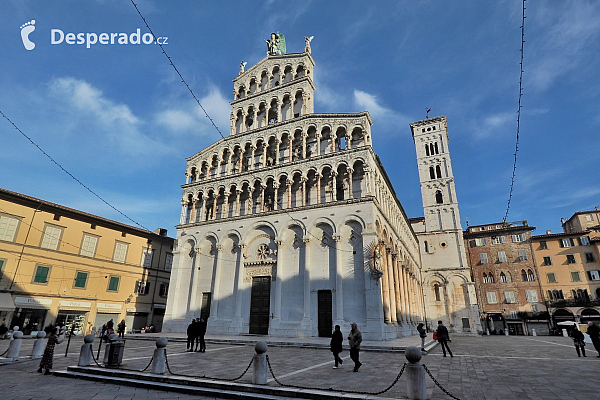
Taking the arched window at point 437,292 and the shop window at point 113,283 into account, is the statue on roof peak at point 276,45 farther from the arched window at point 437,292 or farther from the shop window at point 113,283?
the arched window at point 437,292

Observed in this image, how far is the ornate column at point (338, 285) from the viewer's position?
20422 mm

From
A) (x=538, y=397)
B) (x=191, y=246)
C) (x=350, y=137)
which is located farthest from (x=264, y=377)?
(x=191, y=246)

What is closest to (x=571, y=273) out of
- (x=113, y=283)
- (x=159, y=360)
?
(x=159, y=360)

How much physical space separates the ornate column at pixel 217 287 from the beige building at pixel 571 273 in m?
39.5

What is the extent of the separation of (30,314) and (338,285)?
76.5 ft

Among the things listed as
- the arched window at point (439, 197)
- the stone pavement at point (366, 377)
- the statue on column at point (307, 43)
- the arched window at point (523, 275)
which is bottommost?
the stone pavement at point (366, 377)

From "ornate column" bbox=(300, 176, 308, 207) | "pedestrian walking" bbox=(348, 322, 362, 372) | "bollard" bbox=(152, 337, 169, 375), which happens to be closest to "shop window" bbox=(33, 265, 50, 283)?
"ornate column" bbox=(300, 176, 308, 207)

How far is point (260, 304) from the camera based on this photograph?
23.5 meters

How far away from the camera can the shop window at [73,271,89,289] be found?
27.0m

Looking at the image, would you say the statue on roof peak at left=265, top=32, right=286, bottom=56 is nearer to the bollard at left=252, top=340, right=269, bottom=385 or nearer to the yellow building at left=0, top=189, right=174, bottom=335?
the yellow building at left=0, top=189, right=174, bottom=335

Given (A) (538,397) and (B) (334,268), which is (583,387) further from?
(B) (334,268)

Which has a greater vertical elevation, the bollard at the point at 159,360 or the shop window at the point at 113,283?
the shop window at the point at 113,283

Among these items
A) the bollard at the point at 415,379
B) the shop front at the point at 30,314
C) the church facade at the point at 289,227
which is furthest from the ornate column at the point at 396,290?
the shop front at the point at 30,314

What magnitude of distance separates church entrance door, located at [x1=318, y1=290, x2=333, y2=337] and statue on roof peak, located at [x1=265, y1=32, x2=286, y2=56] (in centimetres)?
2511
